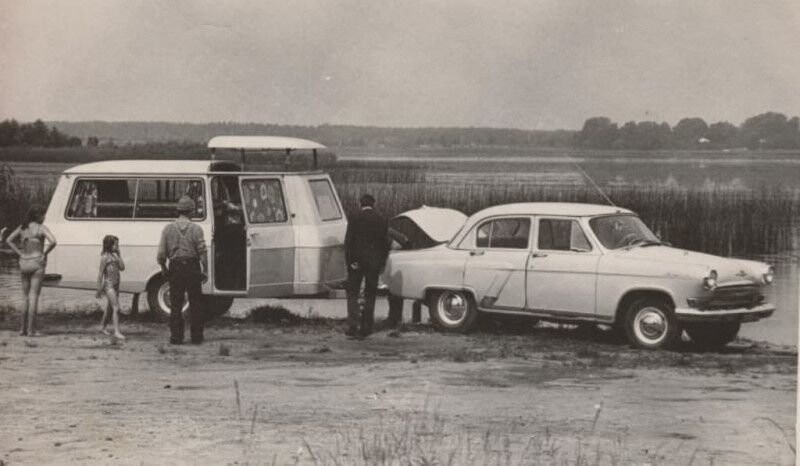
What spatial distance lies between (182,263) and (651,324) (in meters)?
4.42

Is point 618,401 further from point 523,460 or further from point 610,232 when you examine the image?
point 610,232

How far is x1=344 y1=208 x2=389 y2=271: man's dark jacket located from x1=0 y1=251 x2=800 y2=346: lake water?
10.5ft

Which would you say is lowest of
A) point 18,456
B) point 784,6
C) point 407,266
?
point 18,456

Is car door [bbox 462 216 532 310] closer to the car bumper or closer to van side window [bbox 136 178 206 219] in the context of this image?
the car bumper

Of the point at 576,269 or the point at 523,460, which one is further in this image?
the point at 576,269

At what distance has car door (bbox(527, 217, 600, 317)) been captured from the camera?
11.5 metres

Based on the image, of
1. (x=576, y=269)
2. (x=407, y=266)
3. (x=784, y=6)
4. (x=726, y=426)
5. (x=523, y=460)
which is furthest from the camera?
(x=407, y=266)

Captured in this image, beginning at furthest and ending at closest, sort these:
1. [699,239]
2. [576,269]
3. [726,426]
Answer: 1. [699,239]
2. [576,269]
3. [726,426]

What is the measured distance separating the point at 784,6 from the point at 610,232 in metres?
2.82

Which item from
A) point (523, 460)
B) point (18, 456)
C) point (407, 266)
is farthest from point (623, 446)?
point (407, 266)

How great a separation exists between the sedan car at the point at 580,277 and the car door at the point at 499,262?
0.01 meters

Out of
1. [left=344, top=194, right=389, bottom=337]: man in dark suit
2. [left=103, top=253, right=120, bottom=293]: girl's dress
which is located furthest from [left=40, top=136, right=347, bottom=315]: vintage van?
[left=103, top=253, right=120, bottom=293]: girl's dress

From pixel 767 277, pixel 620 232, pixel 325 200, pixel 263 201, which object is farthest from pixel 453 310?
pixel 767 277

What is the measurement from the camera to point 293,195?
13102 mm
